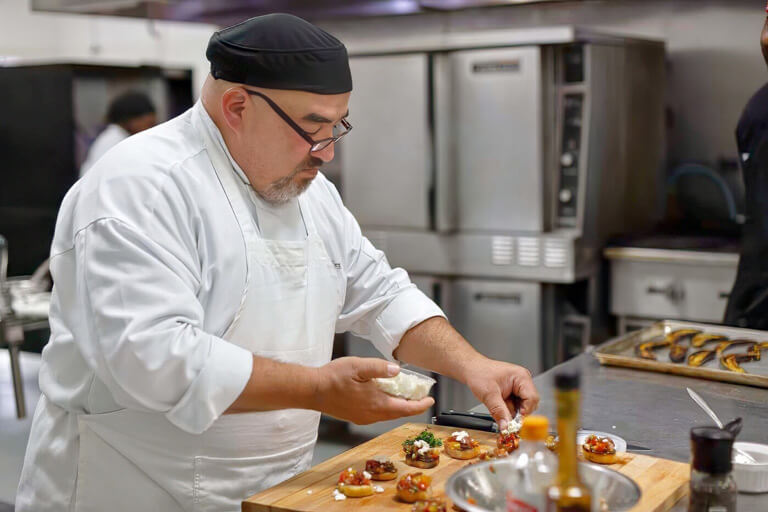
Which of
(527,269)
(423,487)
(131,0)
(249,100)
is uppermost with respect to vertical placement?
(131,0)

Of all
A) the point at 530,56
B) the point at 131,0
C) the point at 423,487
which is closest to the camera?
the point at 423,487

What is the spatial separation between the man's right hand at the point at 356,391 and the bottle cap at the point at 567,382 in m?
0.54

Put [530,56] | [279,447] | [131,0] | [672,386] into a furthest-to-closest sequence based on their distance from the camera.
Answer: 1. [131,0]
2. [530,56]
3. [672,386]
4. [279,447]

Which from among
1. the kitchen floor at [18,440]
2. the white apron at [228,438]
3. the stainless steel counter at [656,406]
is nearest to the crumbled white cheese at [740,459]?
the stainless steel counter at [656,406]

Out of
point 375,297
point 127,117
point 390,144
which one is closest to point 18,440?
point 127,117

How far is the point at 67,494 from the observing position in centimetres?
178

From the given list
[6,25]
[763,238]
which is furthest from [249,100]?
[6,25]

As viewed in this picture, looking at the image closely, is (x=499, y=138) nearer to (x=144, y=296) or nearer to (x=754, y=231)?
(x=754, y=231)

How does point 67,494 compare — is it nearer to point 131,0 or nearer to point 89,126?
point 131,0

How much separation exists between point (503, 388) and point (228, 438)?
1.86 ft

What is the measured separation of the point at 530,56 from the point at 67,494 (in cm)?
275

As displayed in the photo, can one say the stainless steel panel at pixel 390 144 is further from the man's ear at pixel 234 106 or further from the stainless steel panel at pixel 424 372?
the man's ear at pixel 234 106

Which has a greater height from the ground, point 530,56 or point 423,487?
point 530,56

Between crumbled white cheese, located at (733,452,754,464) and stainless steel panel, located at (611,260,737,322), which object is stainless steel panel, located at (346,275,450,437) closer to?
stainless steel panel, located at (611,260,737,322)
